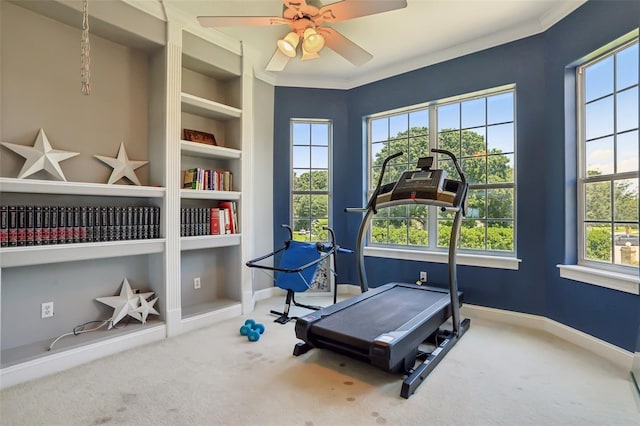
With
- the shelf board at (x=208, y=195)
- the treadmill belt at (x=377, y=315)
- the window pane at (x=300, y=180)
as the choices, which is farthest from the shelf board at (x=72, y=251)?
the window pane at (x=300, y=180)

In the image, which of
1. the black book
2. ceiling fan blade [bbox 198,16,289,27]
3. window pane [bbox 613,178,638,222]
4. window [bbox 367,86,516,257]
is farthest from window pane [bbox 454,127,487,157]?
the black book

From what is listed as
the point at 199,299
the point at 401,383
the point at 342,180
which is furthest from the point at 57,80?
the point at 401,383

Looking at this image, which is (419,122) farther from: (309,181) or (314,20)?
(314,20)

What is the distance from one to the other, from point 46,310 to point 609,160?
4.82 m

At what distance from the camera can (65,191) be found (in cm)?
244

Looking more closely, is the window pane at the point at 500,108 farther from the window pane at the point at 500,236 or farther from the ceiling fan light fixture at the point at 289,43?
the ceiling fan light fixture at the point at 289,43

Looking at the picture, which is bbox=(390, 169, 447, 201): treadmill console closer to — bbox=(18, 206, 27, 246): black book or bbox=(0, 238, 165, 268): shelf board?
bbox=(0, 238, 165, 268): shelf board

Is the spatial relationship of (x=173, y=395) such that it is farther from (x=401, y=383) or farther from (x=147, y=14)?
(x=147, y=14)

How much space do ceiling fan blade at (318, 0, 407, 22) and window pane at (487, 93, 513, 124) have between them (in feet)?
6.70

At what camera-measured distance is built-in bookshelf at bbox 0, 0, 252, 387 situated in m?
2.42

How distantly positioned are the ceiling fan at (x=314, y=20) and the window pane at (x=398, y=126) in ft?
4.89

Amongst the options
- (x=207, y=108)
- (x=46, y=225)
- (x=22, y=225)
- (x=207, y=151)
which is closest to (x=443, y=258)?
(x=207, y=151)

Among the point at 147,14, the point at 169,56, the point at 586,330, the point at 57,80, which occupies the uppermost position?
the point at 147,14

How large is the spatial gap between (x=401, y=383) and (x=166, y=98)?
3170 mm
